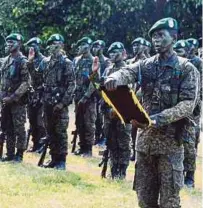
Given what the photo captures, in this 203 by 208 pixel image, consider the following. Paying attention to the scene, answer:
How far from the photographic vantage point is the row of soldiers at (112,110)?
456cm

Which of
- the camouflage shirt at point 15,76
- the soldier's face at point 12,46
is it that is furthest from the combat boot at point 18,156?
the soldier's face at point 12,46

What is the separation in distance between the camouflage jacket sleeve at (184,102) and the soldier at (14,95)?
13.8 ft

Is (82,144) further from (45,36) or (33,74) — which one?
(45,36)

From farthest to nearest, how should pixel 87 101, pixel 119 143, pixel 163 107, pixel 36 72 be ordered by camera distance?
pixel 87 101, pixel 36 72, pixel 119 143, pixel 163 107

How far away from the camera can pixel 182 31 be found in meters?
20.3

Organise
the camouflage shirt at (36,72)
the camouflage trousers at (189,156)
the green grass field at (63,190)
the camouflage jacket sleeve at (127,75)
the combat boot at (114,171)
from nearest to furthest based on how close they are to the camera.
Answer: the camouflage jacket sleeve at (127,75)
the green grass field at (63,190)
the camouflage trousers at (189,156)
the combat boot at (114,171)
the camouflage shirt at (36,72)

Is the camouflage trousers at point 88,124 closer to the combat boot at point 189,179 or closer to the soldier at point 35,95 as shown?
the soldier at point 35,95

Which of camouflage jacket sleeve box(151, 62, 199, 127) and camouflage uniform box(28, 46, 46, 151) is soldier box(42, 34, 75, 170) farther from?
camouflage jacket sleeve box(151, 62, 199, 127)

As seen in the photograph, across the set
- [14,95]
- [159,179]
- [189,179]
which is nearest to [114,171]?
[189,179]

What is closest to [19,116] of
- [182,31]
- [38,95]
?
[38,95]

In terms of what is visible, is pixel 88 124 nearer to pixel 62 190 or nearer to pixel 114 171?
pixel 114 171

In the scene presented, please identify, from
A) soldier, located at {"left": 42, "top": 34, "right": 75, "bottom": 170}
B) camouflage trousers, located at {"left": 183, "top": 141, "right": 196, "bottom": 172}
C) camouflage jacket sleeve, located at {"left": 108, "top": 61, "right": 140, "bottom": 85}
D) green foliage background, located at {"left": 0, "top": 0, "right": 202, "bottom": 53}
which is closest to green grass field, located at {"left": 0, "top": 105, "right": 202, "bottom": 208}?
camouflage trousers, located at {"left": 183, "top": 141, "right": 196, "bottom": 172}

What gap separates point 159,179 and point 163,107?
64 cm

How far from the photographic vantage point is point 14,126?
28.3ft
